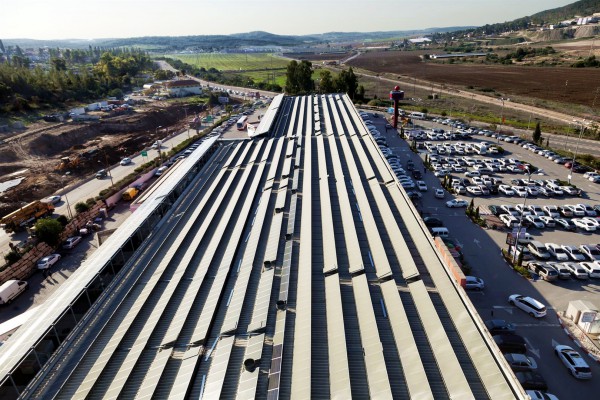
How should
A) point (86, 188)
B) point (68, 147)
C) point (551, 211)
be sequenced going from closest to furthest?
point (551, 211)
point (86, 188)
point (68, 147)

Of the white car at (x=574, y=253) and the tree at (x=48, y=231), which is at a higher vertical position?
the tree at (x=48, y=231)

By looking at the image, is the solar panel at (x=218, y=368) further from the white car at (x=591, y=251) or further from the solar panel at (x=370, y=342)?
the white car at (x=591, y=251)

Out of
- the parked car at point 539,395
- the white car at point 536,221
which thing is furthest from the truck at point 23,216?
the white car at point 536,221

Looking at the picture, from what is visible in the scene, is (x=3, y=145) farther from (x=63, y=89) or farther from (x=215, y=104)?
(x=215, y=104)

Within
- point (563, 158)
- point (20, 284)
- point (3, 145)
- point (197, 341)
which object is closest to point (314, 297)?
point (197, 341)

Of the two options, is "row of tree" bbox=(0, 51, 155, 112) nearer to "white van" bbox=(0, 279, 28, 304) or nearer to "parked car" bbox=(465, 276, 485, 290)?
"white van" bbox=(0, 279, 28, 304)

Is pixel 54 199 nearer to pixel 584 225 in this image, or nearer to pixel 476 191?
pixel 476 191

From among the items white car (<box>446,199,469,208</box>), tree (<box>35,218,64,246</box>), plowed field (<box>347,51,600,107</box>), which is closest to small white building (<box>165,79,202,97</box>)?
plowed field (<box>347,51,600,107</box>)

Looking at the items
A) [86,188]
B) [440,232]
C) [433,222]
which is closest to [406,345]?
[440,232]
